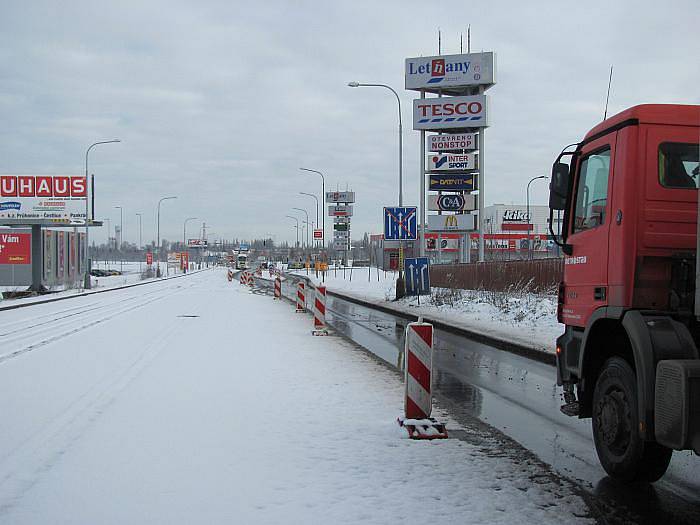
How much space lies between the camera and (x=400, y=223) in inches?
1078

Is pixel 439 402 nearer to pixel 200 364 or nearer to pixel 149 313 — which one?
pixel 200 364

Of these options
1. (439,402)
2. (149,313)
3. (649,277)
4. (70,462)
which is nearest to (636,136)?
(649,277)

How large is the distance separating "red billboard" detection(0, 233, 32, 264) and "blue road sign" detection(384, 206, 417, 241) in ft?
117

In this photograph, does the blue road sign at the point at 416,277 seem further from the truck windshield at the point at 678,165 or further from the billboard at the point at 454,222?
the truck windshield at the point at 678,165

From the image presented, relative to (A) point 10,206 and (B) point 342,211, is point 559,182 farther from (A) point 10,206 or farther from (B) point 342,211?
(B) point 342,211

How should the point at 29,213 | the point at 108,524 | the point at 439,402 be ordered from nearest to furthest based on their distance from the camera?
the point at 108,524 → the point at 439,402 → the point at 29,213

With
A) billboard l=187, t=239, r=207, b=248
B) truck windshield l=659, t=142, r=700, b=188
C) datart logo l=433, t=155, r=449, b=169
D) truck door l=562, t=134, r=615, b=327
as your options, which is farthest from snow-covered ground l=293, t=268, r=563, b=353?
billboard l=187, t=239, r=207, b=248

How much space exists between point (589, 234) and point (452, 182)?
31184 mm

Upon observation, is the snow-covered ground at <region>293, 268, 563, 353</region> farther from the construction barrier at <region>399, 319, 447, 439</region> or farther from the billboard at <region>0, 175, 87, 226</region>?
the billboard at <region>0, 175, 87, 226</region>

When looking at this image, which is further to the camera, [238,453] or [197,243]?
[197,243]

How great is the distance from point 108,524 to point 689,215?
5037 mm

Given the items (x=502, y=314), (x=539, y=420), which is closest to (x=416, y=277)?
(x=502, y=314)

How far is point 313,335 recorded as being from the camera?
1655 cm

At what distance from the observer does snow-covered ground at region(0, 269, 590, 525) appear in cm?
482
